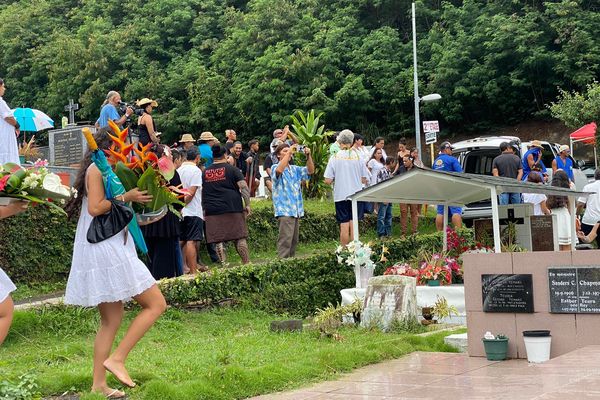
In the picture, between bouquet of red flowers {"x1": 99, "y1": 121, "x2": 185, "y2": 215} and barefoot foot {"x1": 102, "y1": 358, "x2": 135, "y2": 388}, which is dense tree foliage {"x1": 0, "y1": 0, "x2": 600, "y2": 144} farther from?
barefoot foot {"x1": 102, "y1": 358, "x2": 135, "y2": 388}

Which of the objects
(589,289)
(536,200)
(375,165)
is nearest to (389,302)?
(589,289)

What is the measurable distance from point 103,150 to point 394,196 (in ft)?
24.6

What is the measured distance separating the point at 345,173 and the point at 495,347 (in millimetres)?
6602

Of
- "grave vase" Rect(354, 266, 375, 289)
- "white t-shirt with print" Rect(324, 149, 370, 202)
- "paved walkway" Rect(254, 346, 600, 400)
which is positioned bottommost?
"paved walkway" Rect(254, 346, 600, 400)

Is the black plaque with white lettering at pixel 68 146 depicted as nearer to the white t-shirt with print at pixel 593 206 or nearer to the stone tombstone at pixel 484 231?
the stone tombstone at pixel 484 231

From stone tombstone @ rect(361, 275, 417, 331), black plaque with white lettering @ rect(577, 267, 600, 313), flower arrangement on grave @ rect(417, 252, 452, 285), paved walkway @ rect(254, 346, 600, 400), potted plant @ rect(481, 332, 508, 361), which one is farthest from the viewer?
flower arrangement on grave @ rect(417, 252, 452, 285)

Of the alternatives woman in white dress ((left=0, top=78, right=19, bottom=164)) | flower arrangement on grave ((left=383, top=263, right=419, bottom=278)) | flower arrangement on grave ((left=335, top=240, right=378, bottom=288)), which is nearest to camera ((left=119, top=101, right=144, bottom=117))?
woman in white dress ((left=0, top=78, right=19, bottom=164))

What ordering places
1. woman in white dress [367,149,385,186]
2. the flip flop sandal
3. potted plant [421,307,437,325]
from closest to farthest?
the flip flop sandal
potted plant [421,307,437,325]
woman in white dress [367,149,385,186]

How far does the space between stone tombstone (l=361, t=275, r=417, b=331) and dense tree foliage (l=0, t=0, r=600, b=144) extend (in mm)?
25812

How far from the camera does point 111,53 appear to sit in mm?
42844

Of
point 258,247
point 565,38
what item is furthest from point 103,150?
point 565,38

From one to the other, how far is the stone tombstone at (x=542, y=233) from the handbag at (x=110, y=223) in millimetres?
8765

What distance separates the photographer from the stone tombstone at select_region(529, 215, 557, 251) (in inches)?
577

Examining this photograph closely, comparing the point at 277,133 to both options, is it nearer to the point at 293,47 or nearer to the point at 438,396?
the point at 438,396
